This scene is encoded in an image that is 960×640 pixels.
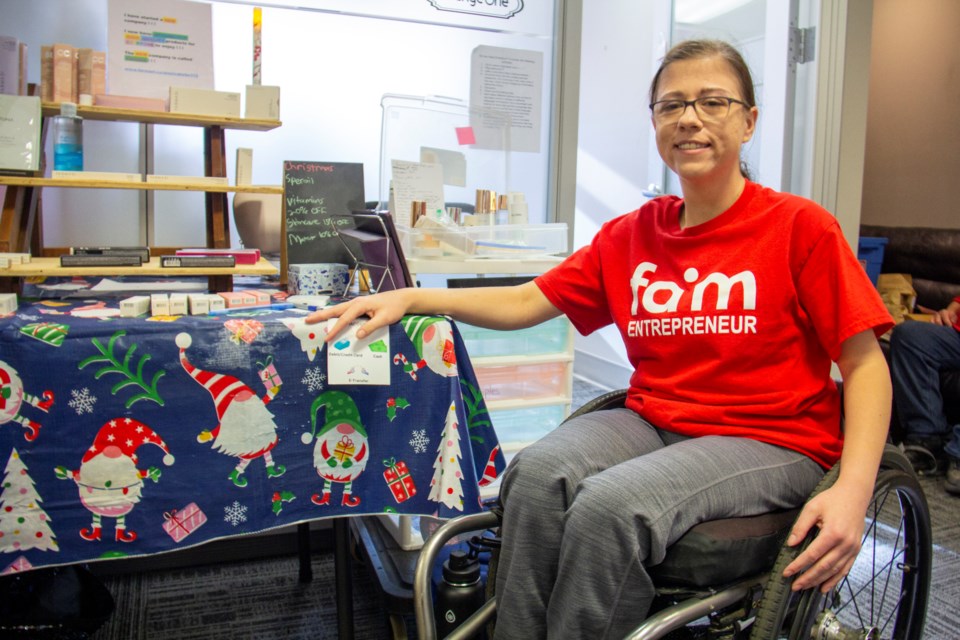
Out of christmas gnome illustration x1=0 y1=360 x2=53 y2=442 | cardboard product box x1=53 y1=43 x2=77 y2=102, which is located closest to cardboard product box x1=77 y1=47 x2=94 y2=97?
cardboard product box x1=53 y1=43 x2=77 y2=102

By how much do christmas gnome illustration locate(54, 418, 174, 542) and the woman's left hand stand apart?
0.94 m

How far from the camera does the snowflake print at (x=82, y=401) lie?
1.20m

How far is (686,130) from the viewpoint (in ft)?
3.92

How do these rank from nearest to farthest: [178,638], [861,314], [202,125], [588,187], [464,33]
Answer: [861,314] < [178,638] < [202,125] < [464,33] < [588,187]

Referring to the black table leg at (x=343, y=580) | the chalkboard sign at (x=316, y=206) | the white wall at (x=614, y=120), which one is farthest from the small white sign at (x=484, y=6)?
the white wall at (x=614, y=120)

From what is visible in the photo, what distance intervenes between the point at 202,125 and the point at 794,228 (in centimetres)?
136

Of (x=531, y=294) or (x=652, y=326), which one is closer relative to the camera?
(x=652, y=326)

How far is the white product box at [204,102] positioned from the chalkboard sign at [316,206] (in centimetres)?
18

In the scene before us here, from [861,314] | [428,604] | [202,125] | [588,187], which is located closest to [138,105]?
[202,125]

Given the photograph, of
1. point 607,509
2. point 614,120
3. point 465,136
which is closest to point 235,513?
point 607,509

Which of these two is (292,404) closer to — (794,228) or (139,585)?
(794,228)

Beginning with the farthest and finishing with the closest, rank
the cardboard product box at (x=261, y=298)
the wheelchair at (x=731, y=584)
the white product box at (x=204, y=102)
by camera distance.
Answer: the white product box at (x=204, y=102)
the cardboard product box at (x=261, y=298)
the wheelchair at (x=731, y=584)

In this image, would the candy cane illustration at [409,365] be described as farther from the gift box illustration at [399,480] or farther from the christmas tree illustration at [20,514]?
the christmas tree illustration at [20,514]

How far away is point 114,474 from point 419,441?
1.60 feet
